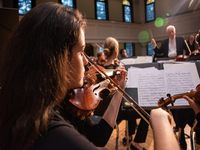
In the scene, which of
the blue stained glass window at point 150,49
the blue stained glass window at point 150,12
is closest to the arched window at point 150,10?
the blue stained glass window at point 150,12

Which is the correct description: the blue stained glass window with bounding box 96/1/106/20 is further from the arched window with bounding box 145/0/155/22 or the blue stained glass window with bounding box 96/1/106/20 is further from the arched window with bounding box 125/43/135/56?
the arched window with bounding box 145/0/155/22

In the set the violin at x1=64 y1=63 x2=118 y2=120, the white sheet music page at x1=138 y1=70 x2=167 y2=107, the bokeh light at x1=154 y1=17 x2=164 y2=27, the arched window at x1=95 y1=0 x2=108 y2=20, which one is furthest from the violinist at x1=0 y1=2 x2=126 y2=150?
the bokeh light at x1=154 y1=17 x2=164 y2=27

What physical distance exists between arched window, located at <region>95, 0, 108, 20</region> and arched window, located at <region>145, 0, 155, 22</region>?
8.34 ft

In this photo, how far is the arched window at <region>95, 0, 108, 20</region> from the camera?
8450mm

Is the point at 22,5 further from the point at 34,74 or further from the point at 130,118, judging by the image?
the point at 34,74

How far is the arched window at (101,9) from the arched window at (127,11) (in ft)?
4.30

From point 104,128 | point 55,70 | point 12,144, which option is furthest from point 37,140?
point 104,128

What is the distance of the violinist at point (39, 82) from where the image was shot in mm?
468

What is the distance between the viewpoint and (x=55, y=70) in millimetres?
541

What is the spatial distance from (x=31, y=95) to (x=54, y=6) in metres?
0.34

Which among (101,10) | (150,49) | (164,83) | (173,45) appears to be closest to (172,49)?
(173,45)

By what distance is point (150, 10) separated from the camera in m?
9.12

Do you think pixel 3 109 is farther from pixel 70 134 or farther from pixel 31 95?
pixel 70 134

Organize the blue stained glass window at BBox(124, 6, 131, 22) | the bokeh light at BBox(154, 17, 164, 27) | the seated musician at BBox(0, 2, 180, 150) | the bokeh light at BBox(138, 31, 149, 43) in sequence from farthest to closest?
the blue stained glass window at BBox(124, 6, 131, 22)
the bokeh light at BBox(138, 31, 149, 43)
the bokeh light at BBox(154, 17, 164, 27)
the seated musician at BBox(0, 2, 180, 150)
